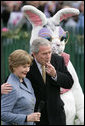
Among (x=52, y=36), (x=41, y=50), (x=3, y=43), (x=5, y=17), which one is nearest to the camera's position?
(x=41, y=50)

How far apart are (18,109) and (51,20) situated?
2005 millimetres

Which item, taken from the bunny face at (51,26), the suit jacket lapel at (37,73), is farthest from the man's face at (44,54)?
the bunny face at (51,26)

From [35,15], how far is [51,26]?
0.95 feet

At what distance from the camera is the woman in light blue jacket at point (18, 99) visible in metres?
5.42

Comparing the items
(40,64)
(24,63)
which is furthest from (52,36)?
(24,63)

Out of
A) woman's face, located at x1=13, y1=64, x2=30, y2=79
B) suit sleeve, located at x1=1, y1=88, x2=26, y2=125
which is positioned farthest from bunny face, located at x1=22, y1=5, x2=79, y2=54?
suit sleeve, located at x1=1, y1=88, x2=26, y2=125

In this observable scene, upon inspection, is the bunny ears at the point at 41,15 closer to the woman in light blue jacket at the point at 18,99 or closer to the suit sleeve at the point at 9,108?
the woman in light blue jacket at the point at 18,99

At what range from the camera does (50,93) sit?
6125mm

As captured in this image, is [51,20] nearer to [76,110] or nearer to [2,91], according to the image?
[76,110]

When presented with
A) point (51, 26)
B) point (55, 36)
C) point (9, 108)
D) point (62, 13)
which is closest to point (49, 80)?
point (9, 108)

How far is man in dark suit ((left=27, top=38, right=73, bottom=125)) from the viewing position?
5.94 m

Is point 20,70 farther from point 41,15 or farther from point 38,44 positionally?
point 41,15

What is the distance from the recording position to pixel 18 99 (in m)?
5.45

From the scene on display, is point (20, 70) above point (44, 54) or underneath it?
underneath
